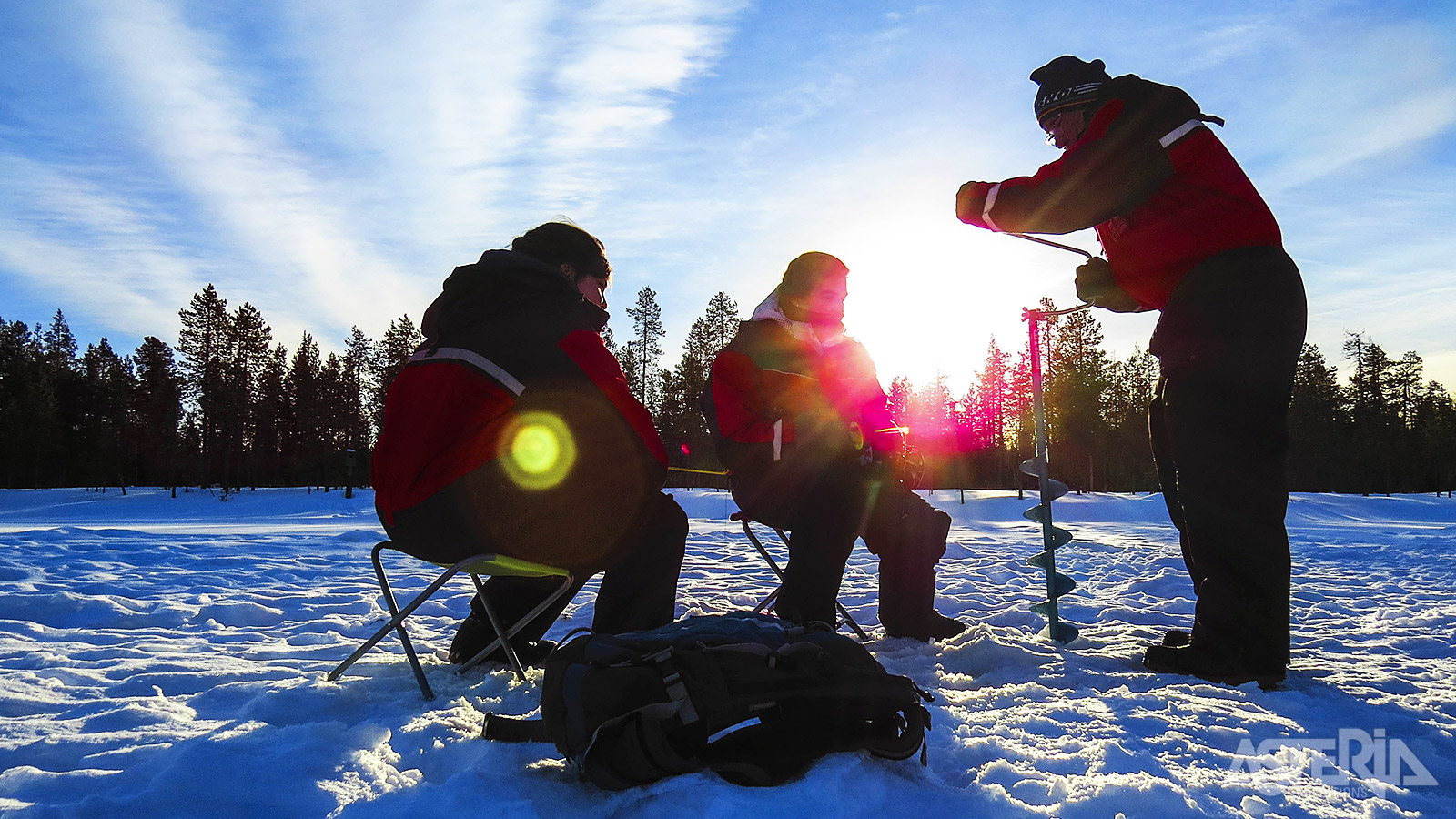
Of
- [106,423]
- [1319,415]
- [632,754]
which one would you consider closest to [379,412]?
[106,423]

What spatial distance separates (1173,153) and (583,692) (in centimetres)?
270

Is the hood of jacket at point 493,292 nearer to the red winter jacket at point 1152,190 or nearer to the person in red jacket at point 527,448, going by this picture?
the person in red jacket at point 527,448

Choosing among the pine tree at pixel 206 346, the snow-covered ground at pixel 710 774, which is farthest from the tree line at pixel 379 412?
the snow-covered ground at pixel 710 774

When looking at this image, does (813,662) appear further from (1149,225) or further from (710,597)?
(710,597)

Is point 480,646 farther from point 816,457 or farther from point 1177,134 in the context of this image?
point 1177,134

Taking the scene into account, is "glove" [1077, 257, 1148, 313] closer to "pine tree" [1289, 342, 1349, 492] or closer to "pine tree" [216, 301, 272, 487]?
"pine tree" [216, 301, 272, 487]

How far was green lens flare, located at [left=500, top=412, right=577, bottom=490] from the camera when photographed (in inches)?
88.5

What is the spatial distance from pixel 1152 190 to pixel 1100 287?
49 cm

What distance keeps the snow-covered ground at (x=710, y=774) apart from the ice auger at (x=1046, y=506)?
170 mm

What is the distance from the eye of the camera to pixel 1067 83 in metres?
2.83

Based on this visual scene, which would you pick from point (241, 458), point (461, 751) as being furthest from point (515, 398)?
point (241, 458)

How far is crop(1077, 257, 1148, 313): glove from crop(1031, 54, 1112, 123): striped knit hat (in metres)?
0.66

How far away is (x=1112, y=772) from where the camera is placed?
155 centimetres

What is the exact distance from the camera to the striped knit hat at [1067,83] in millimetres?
2785
